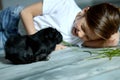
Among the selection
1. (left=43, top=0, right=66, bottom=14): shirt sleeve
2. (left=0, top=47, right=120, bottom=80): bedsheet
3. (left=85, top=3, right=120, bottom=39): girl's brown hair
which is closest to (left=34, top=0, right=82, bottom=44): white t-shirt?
(left=43, top=0, right=66, bottom=14): shirt sleeve

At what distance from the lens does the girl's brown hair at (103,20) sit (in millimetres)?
1149

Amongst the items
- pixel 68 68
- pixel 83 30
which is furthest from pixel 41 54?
pixel 83 30

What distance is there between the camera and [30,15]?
1.33m

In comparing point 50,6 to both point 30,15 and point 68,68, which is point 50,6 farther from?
point 68,68

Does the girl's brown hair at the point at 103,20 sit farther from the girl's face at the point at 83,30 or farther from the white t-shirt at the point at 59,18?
the white t-shirt at the point at 59,18

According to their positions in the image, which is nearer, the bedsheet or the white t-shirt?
the bedsheet

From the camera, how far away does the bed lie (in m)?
0.81

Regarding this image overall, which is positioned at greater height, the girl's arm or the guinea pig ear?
the girl's arm

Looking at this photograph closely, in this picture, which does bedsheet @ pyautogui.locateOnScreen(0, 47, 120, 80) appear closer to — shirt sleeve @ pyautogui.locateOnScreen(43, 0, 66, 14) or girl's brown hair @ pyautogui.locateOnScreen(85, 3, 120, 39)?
girl's brown hair @ pyautogui.locateOnScreen(85, 3, 120, 39)

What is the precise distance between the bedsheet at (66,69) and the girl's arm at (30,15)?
0.77 ft

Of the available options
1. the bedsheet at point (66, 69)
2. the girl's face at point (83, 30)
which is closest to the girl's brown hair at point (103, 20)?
→ the girl's face at point (83, 30)

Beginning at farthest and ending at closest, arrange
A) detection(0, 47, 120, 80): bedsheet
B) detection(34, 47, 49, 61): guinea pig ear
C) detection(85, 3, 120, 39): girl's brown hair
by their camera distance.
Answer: detection(85, 3, 120, 39): girl's brown hair
detection(34, 47, 49, 61): guinea pig ear
detection(0, 47, 120, 80): bedsheet

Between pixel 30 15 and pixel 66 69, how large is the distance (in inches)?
20.4

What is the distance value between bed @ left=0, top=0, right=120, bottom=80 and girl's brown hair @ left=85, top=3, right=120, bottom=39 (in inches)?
4.0
